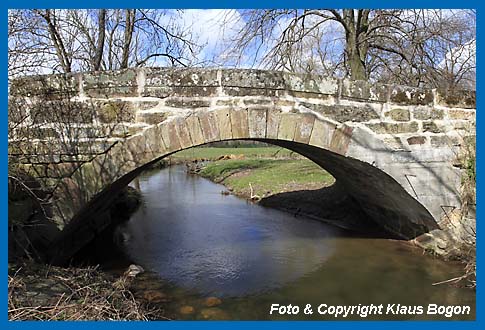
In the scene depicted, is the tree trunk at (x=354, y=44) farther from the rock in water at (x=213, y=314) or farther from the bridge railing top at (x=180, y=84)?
the rock in water at (x=213, y=314)

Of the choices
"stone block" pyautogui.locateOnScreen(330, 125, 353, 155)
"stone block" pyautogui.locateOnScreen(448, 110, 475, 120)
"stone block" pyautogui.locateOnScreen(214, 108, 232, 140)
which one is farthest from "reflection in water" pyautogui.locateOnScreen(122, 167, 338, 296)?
"stone block" pyautogui.locateOnScreen(448, 110, 475, 120)

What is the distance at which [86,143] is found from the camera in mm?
3936

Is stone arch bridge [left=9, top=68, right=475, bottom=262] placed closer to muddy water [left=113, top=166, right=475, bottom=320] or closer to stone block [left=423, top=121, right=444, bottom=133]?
stone block [left=423, top=121, right=444, bottom=133]

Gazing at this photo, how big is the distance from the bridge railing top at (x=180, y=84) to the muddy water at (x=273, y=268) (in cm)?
222

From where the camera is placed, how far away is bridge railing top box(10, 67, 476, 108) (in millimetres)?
3840

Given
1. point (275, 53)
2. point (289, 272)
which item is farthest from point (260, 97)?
point (275, 53)

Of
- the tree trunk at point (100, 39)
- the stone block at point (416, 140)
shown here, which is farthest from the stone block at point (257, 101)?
the tree trunk at point (100, 39)

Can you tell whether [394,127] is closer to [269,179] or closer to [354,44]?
[354,44]

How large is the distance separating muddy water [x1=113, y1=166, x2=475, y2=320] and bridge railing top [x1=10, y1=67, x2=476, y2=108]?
7.28 ft

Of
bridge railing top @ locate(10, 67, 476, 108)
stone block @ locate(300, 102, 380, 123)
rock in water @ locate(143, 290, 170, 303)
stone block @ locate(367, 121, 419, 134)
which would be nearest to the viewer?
bridge railing top @ locate(10, 67, 476, 108)

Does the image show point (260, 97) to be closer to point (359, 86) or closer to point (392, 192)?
point (359, 86)

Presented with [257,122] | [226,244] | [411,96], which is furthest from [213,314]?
[411,96]

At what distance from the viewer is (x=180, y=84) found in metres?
4.02

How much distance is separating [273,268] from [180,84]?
2.71 meters
